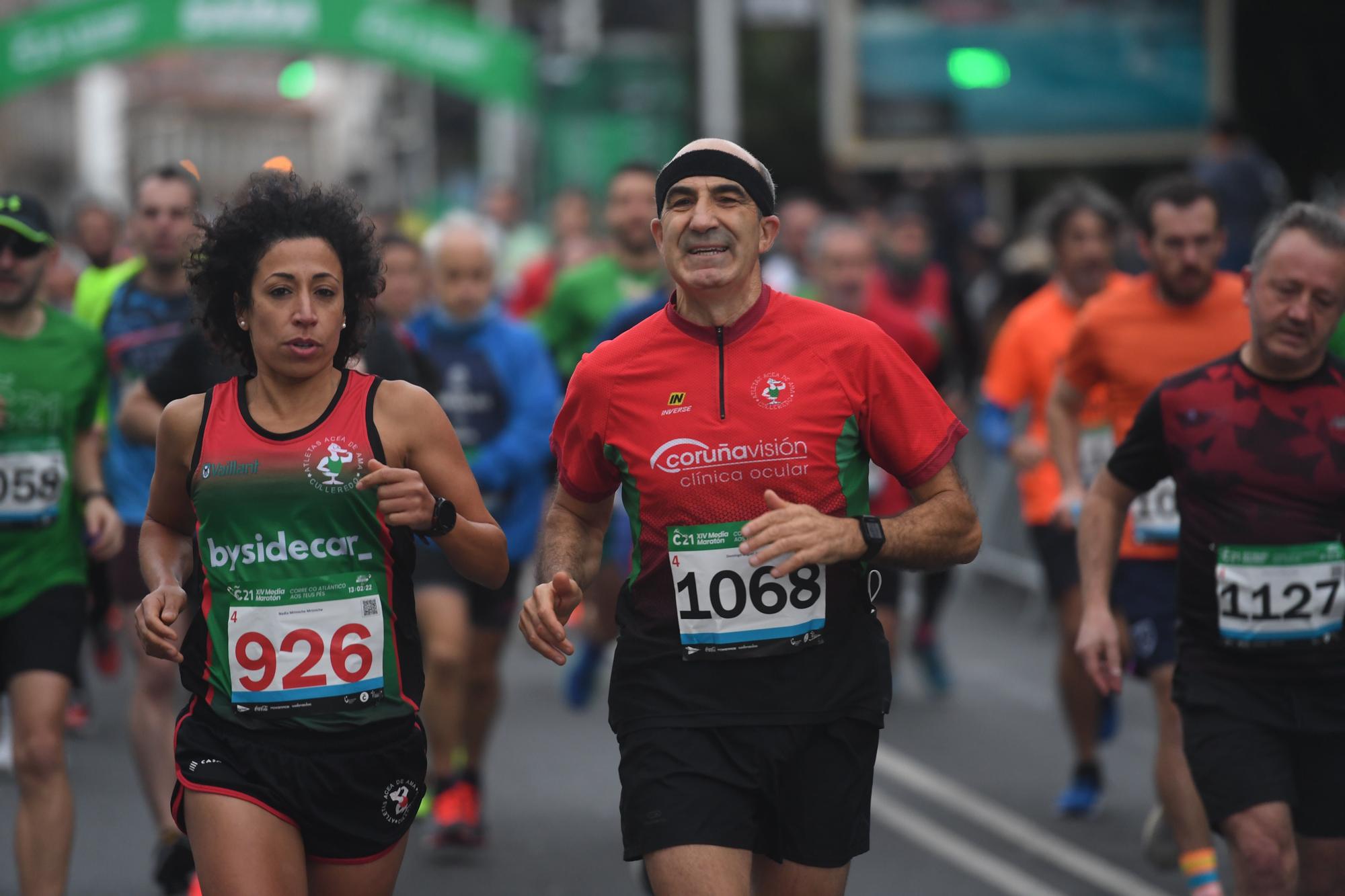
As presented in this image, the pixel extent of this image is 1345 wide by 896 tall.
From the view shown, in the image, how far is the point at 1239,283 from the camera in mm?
7023

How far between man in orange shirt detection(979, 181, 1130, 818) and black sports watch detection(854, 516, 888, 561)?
3.48 m

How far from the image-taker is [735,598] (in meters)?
4.54

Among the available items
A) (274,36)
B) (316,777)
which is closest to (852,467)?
(316,777)

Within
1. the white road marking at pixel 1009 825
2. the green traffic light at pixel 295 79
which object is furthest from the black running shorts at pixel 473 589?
the green traffic light at pixel 295 79

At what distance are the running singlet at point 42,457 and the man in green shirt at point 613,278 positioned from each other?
3285 millimetres

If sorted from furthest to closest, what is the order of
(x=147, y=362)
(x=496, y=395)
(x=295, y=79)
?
(x=295, y=79), (x=496, y=395), (x=147, y=362)

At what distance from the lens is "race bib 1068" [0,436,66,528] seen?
620cm

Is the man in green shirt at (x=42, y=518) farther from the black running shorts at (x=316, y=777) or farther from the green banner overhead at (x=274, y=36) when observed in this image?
the green banner overhead at (x=274, y=36)

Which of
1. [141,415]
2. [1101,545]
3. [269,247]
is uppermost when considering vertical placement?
[269,247]

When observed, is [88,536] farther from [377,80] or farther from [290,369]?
[377,80]

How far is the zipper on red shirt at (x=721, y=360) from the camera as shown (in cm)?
459

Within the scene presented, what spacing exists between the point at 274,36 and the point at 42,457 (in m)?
16.3

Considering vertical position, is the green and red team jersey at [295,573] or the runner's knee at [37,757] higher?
the green and red team jersey at [295,573]

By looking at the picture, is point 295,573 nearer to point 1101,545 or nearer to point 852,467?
point 852,467
